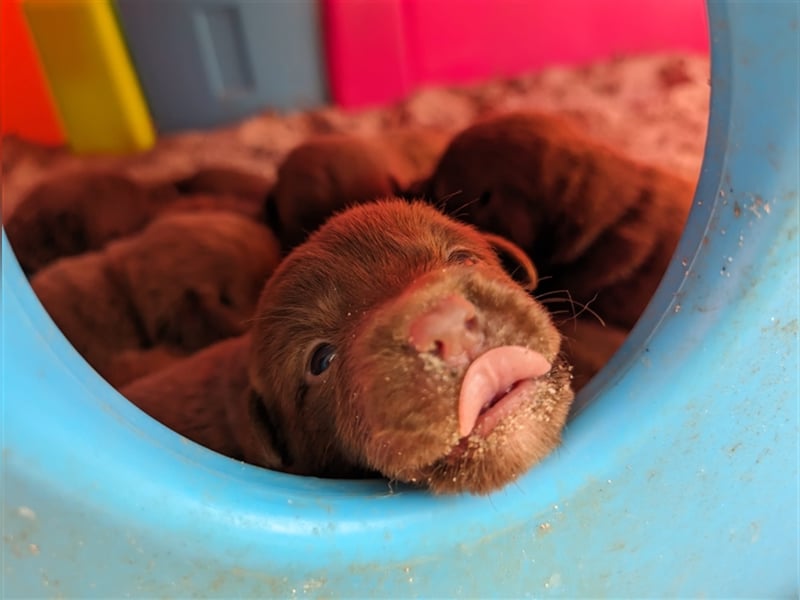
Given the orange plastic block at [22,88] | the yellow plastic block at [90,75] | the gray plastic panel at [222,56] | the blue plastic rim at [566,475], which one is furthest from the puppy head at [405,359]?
the orange plastic block at [22,88]

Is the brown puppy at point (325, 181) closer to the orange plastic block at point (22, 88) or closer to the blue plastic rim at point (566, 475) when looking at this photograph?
the blue plastic rim at point (566, 475)

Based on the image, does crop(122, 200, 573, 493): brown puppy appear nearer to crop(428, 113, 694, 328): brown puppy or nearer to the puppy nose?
the puppy nose

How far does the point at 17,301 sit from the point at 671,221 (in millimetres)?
1725

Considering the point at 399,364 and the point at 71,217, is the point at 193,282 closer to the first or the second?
the point at 71,217

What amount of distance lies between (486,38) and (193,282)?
1.93 meters

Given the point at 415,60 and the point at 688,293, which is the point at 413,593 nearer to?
the point at 688,293

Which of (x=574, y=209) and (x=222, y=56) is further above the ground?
(x=222, y=56)

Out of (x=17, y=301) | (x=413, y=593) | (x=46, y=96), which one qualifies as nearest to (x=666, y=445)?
(x=413, y=593)

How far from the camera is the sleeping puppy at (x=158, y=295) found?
230 centimetres

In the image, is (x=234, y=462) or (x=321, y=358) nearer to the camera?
(x=234, y=462)

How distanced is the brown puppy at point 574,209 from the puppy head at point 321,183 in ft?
1.05

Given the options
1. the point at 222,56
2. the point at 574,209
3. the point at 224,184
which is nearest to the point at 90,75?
the point at 222,56

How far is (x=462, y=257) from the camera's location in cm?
142

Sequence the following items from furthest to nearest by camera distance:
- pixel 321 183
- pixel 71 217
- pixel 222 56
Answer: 1. pixel 222 56
2. pixel 71 217
3. pixel 321 183
